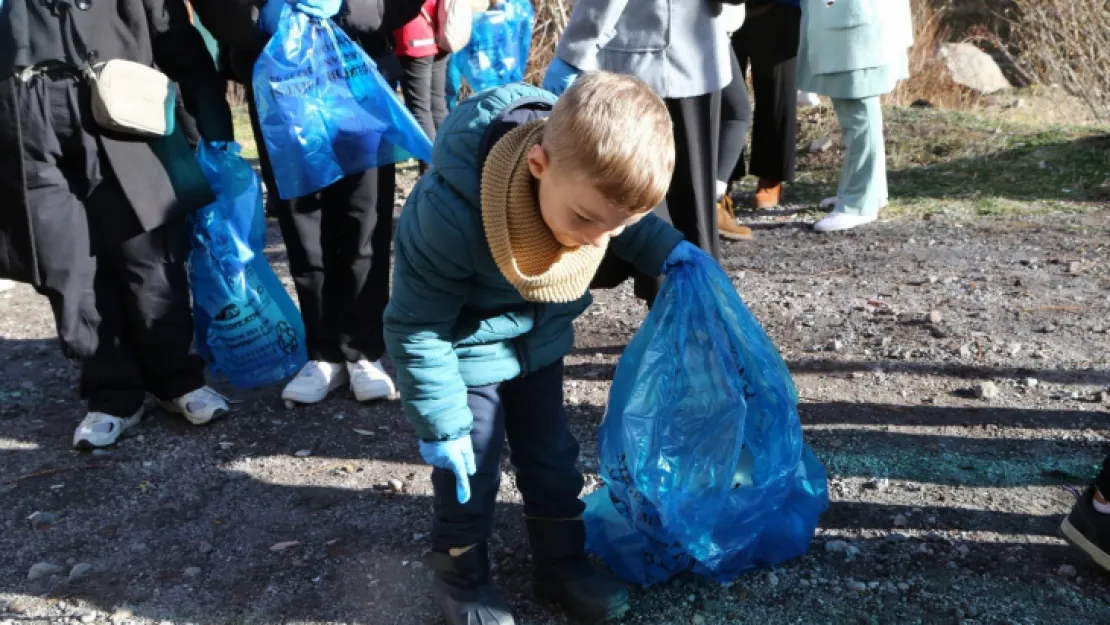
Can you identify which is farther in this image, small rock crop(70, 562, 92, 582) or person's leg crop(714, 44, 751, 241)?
person's leg crop(714, 44, 751, 241)

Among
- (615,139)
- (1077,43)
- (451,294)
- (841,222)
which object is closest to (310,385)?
(451,294)

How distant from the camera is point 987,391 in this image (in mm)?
3182

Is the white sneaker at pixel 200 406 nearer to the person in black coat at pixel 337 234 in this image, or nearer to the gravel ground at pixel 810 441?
the gravel ground at pixel 810 441

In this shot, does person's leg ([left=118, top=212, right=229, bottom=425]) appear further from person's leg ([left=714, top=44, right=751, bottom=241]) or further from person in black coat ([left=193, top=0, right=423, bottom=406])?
person's leg ([left=714, top=44, right=751, bottom=241])

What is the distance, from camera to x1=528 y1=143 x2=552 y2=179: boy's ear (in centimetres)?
173

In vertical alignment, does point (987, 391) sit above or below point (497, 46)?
below

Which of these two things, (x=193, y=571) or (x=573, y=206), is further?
(x=193, y=571)

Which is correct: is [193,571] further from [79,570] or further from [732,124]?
[732,124]

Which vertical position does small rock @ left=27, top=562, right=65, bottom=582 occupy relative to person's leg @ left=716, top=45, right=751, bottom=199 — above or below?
below

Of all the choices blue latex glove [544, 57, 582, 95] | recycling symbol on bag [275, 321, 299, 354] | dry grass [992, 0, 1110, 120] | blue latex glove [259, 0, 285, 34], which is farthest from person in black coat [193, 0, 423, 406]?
dry grass [992, 0, 1110, 120]

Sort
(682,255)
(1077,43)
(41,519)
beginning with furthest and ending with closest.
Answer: (1077,43) → (41,519) → (682,255)

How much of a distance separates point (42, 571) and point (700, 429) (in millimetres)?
1753

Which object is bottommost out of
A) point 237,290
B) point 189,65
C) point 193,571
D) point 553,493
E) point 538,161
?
point 193,571

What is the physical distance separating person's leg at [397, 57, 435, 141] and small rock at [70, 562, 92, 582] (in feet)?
10.2
